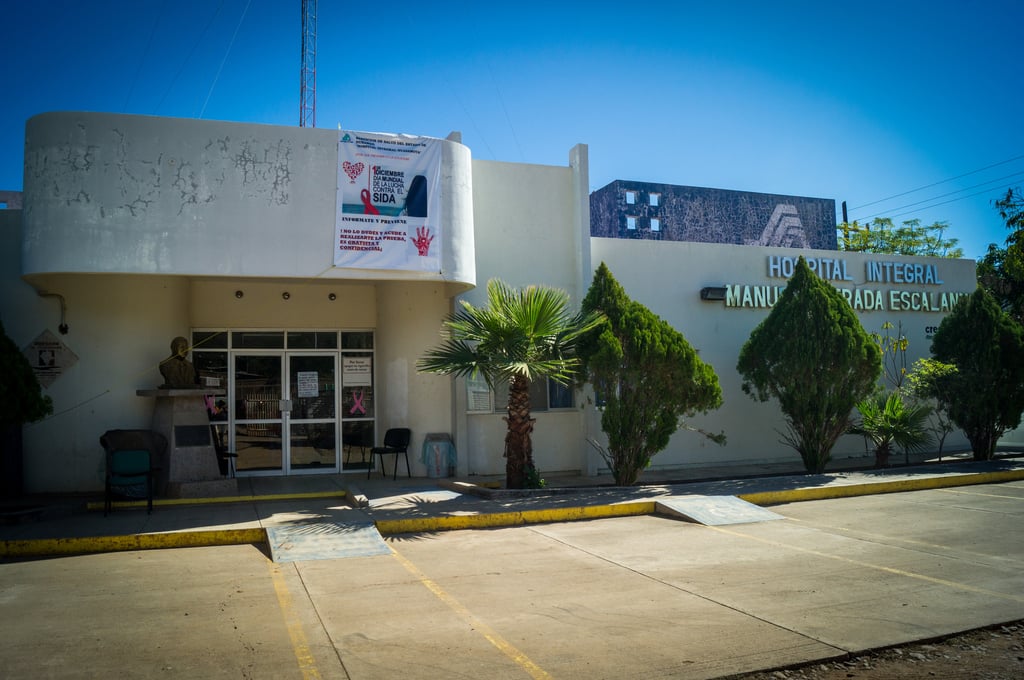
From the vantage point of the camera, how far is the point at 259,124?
11.9 m

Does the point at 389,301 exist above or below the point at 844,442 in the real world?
above

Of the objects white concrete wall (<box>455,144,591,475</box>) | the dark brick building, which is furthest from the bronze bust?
the dark brick building

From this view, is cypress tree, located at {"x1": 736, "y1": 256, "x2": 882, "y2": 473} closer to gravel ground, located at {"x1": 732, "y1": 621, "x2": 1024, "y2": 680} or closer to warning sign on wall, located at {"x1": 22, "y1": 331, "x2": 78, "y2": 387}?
gravel ground, located at {"x1": 732, "y1": 621, "x2": 1024, "y2": 680}

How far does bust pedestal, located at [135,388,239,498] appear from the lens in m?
11.7

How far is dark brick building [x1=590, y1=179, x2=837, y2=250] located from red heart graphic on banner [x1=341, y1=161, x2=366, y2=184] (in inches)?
1173

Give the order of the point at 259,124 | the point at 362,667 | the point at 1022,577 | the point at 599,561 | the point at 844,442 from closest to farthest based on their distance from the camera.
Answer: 1. the point at 362,667
2. the point at 1022,577
3. the point at 599,561
4. the point at 259,124
5. the point at 844,442

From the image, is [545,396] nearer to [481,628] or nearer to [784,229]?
[481,628]

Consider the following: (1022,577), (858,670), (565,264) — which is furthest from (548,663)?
(565,264)

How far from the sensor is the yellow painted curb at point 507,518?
969 centimetres

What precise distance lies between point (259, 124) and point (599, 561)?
8.34 meters

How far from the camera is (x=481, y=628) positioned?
5793mm

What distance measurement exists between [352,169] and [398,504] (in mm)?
5304

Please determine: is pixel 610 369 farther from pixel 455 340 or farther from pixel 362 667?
pixel 362 667

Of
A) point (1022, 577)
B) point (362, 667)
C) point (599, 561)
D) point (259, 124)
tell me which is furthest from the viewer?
point (259, 124)
